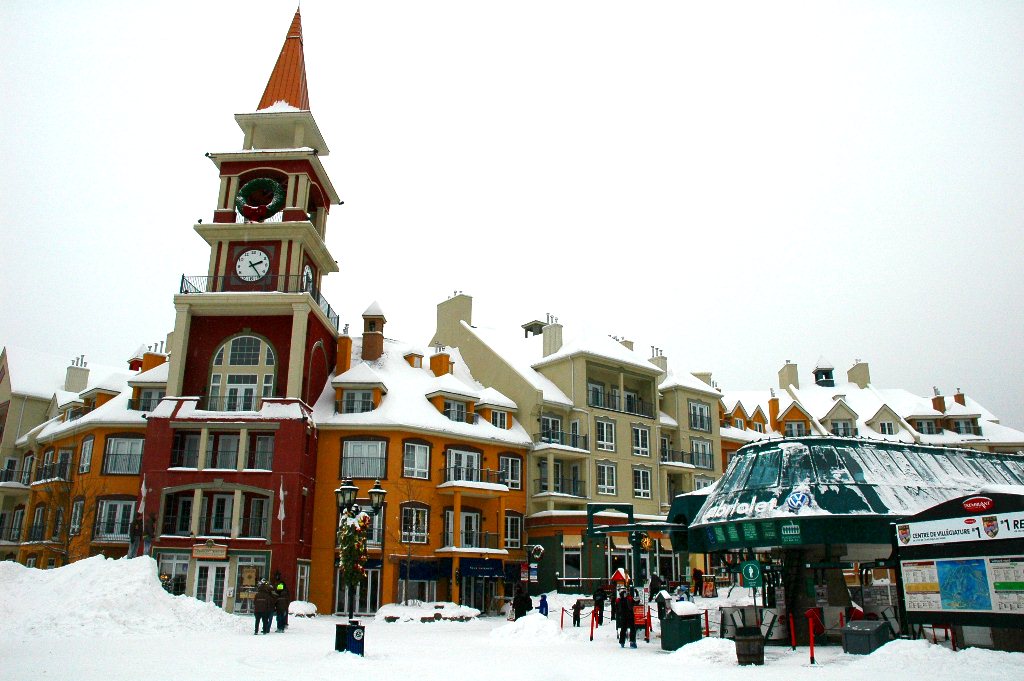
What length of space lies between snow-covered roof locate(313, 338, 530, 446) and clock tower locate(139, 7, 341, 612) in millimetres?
1411

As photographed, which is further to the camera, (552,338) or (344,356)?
(552,338)

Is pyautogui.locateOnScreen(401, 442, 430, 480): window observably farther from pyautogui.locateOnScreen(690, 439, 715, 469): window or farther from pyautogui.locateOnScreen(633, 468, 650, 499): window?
pyautogui.locateOnScreen(690, 439, 715, 469): window

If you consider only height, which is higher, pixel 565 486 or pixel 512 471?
pixel 512 471

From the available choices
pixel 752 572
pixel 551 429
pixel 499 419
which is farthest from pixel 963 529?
pixel 551 429

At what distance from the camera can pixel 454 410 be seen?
4581 centimetres

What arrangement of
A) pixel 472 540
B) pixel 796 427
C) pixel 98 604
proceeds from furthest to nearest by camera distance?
pixel 796 427 → pixel 472 540 → pixel 98 604

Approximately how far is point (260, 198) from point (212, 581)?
1983cm

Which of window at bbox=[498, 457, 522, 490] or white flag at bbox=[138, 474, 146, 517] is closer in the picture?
white flag at bbox=[138, 474, 146, 517]

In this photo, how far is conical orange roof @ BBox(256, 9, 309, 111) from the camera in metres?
46.3

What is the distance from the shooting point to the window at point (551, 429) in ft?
160

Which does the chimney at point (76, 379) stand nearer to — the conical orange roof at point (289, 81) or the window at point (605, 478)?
the conical orange roof at point (289, 81)

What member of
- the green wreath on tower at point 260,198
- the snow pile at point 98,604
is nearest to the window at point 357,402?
the green wreath on tower at point 260,198

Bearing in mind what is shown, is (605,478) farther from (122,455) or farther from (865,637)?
(865,637)

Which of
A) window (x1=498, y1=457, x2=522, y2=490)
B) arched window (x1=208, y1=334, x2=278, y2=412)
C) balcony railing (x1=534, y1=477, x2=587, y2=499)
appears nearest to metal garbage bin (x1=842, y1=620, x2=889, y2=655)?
window (x1=498, y1=457, x2=522, y2=490)
